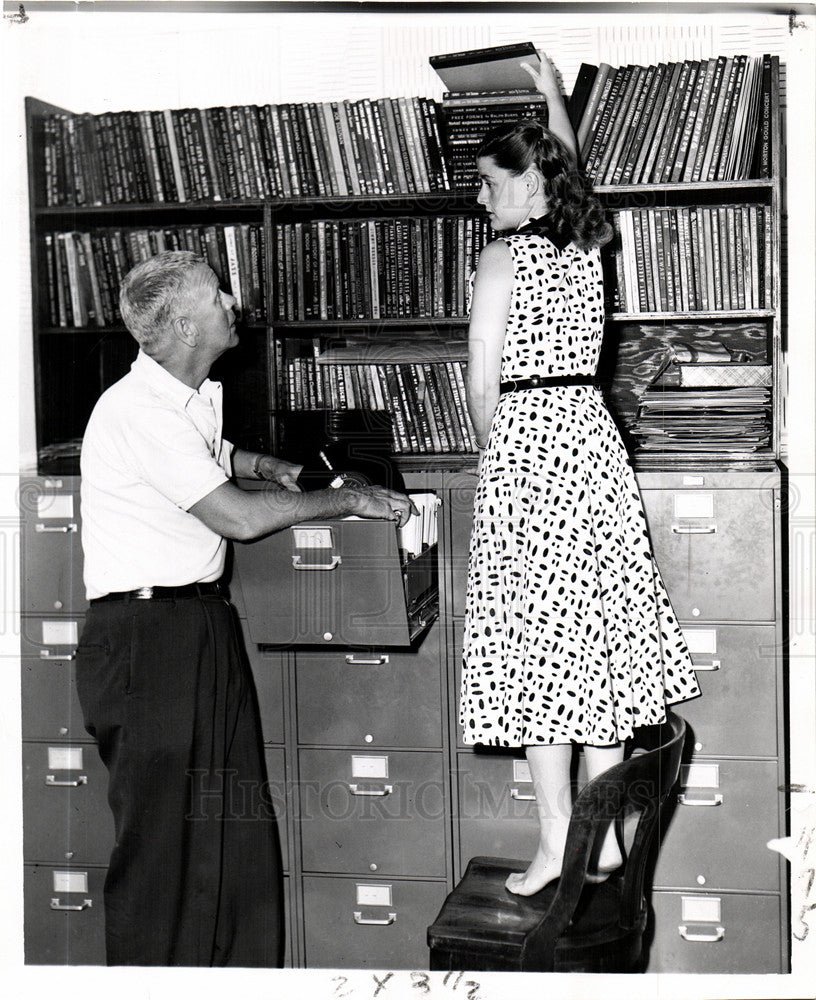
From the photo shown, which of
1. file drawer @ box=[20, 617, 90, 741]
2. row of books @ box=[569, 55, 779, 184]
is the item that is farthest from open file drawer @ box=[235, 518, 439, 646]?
row of books @ box=[569, 55, 779, 184]

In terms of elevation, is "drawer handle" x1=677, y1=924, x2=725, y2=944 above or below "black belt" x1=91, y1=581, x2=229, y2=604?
below

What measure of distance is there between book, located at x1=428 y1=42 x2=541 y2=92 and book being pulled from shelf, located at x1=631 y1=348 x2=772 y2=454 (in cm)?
79

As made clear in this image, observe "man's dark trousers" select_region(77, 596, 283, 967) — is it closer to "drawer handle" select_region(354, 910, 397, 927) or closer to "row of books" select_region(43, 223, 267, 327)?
"drawer handle" select_region(354, 910, 397, 927)

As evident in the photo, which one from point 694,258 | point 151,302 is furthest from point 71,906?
point 694,258

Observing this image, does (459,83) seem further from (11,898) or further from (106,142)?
(11,898)

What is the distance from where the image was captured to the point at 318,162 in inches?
97.0

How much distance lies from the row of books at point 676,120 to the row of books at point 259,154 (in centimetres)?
37

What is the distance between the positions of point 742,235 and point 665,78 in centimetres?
40

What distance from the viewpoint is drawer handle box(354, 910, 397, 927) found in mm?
2467

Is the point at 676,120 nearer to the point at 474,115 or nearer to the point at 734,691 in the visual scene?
the point at 474,115

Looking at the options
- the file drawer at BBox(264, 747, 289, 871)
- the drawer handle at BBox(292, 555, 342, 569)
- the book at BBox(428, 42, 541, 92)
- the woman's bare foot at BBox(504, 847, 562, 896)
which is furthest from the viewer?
the file drawer at BBox(264, 747, 289, 871)

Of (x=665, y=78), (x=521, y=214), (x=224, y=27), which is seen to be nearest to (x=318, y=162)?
(x=224, y=27)

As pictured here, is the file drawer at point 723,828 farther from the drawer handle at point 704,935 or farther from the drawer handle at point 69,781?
the drawer handle at point 69,781

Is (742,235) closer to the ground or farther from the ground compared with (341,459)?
farther from the ground
